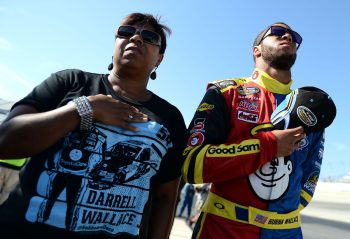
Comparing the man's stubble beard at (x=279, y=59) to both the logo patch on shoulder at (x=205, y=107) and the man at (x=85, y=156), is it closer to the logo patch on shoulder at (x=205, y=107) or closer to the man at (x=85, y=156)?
the logo patch on shoulder at (x=205, y=107)

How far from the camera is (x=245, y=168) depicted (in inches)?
79.2

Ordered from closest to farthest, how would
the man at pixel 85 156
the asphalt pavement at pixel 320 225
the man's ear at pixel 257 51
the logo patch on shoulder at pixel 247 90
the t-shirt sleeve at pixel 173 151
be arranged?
the man at pixel 85 156, the t-shirt sleeve at pixel 173 151, the logo patch on shoulder at pixel 247 90, the man's ear at pixel 257 51, the asphalt pavement at pixel 320 225

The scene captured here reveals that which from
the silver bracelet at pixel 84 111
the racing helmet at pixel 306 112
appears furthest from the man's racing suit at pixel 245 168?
the silver bracelet at pixel 84 111

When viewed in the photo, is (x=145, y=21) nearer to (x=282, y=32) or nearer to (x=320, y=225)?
(x=282, y=32)

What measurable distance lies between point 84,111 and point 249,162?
102 centimetres

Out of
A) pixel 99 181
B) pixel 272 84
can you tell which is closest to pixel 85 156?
pixel 99 181

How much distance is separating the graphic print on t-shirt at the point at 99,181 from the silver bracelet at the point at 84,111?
93mm

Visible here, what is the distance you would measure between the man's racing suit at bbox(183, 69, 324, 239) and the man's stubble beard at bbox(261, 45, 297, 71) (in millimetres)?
272

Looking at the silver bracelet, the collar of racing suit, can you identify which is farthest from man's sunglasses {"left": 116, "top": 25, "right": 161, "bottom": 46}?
the collar of racing suit

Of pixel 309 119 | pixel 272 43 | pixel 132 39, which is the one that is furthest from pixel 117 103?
pixel 272 43

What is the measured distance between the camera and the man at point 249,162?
2.02 metres

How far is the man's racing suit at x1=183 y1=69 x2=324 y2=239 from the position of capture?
2.02m

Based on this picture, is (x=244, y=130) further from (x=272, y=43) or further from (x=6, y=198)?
(x=6, y=198)

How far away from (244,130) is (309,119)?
16.0 inches
